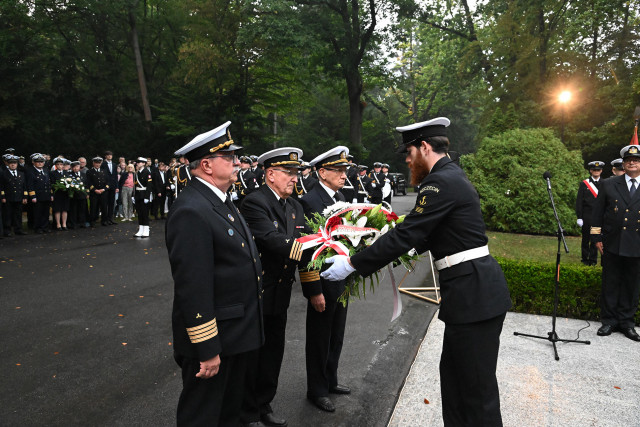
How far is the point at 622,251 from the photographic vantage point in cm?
571

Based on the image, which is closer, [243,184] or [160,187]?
[243,184]

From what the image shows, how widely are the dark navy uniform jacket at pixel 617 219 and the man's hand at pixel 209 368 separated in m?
5.75

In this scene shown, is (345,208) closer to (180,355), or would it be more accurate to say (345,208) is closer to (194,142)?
(194,142)

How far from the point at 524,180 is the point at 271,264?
496 inches

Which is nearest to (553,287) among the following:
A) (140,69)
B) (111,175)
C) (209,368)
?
(209,368)

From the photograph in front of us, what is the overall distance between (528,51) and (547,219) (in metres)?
14.7

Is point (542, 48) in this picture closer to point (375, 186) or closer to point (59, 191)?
point (375, 186)

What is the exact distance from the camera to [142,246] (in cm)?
1152

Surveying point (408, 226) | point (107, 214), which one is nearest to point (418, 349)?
point (408, 226)

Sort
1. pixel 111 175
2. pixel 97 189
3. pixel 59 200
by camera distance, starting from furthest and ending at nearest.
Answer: pixel 111 175, pixel 97 189, pixel 59 200

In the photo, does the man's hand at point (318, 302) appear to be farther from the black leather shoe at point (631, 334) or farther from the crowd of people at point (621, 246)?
the black leather shoe at point (631, 334)

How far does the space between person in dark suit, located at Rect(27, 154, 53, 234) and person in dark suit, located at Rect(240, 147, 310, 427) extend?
41.7 ft

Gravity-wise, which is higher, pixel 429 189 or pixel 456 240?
pixel 429 189

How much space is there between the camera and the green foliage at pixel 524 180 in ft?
44.4
